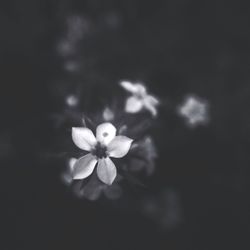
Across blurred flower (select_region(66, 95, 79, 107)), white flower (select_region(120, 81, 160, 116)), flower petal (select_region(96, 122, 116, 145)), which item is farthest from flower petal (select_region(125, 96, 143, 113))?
flower petal (select_region(96, 122, 116, 145))

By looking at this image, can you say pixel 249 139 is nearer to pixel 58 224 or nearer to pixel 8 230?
Result: pixel 58 224

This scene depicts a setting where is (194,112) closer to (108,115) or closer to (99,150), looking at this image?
(108,115)

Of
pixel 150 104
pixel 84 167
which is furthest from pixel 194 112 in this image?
pixel 84 167

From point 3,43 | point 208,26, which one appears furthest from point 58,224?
point 208,26

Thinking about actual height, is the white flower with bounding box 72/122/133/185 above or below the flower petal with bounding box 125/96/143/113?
below

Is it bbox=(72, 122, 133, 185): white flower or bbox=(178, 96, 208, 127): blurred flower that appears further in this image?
bbox=(178, 96, 208, 127): blurred flower

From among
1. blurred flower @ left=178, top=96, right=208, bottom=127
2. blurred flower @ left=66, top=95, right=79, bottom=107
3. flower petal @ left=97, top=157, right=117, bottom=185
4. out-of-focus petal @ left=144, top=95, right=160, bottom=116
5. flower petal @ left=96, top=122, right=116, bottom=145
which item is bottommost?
flower petal @ left=97, top=157, right=117, bottom=185

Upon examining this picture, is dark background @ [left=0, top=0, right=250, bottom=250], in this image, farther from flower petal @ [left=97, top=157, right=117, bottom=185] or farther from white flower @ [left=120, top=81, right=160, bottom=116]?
flower petal @ [left=97, top=157, right=117, bottom=185]
